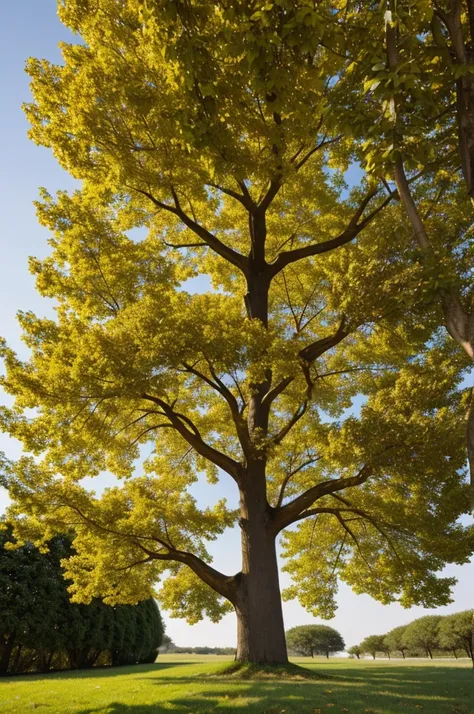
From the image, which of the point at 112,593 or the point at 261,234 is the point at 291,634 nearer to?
the point at 112,593

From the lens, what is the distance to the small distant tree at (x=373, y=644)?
46.0 meters

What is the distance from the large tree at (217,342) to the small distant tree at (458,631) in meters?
22.2

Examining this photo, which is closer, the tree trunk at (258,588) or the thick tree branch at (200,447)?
the tree trunk at (258,588)

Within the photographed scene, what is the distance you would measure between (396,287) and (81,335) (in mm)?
5852

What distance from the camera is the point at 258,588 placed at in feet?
32.3

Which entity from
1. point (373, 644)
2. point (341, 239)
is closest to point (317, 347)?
point (341, 239)

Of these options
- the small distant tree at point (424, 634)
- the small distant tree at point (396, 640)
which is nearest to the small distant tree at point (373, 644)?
the small distant tree at point (396, 640)

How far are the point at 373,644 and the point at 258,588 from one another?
4625 centimetres

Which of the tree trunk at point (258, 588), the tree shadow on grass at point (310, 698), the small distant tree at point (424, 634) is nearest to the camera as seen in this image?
the tree shadow on grass at point (310, 698)

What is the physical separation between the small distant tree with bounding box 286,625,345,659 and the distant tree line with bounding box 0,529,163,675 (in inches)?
1357

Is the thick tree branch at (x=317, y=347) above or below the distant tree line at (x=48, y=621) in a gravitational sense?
above

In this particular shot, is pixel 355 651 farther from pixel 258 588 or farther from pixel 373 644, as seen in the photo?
pixel 258 588

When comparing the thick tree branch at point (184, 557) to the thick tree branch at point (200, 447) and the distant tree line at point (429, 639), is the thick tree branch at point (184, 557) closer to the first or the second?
the thick tree branch at point (200, 447)

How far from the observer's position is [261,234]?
11.8 metres
